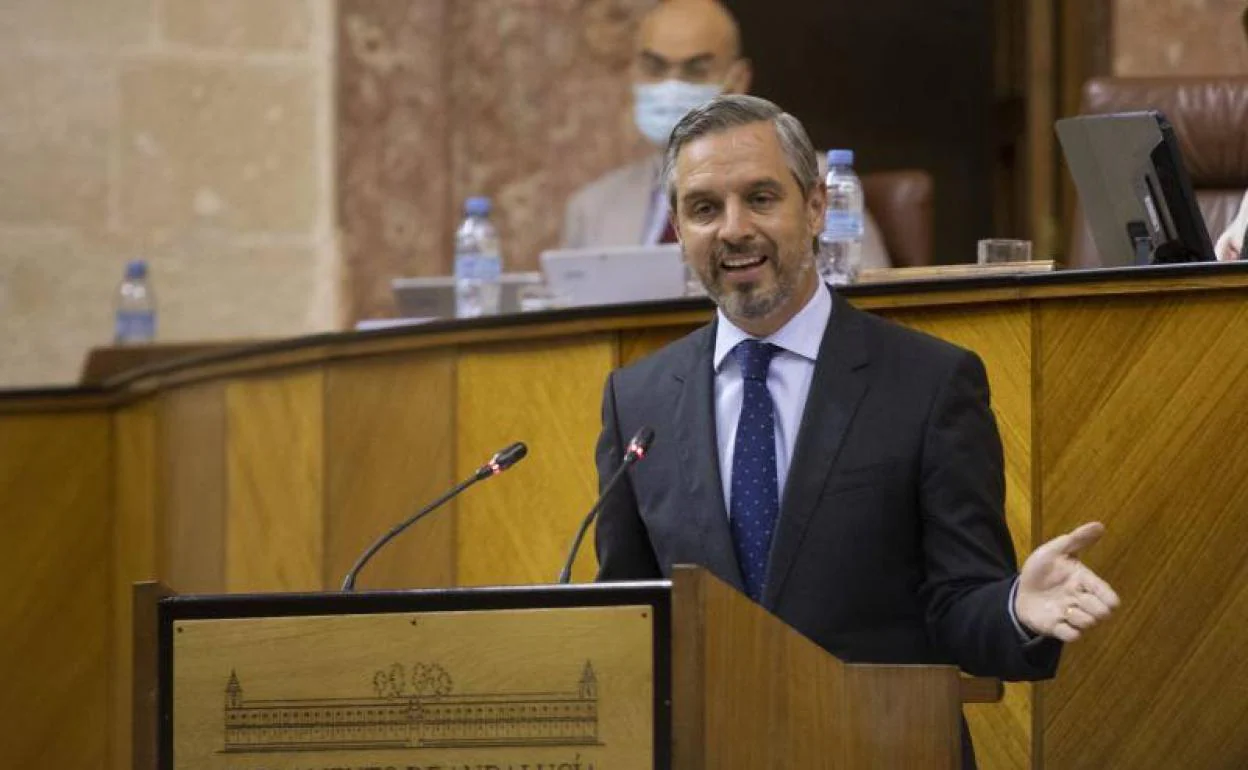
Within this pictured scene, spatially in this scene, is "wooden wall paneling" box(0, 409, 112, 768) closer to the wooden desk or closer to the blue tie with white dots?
the wooden desk

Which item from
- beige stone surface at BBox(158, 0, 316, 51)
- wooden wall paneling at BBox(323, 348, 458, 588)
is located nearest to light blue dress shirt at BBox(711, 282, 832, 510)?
wooden wall paneling at BBox(323, 348, 458, 588)

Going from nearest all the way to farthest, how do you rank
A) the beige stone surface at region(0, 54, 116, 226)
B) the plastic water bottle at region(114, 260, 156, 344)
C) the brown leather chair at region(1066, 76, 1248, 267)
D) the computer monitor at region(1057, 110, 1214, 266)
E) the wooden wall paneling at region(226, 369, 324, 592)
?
the computer monitor at region(1057, 110, 1214, 266) < the wooden wall paneling at region(226, 369, 324, 592) < the brown leather chair at region(1066, 76, 1248, 267) < the plastic water bottle at region(114, 260, 156, 344) < the beige stone surface at region(0, 54, 116, 226)

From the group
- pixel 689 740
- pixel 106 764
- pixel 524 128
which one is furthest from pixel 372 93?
pixel 689 740

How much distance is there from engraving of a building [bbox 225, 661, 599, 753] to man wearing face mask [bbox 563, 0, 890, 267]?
3.35 meters

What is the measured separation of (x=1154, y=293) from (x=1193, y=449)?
0.24 m

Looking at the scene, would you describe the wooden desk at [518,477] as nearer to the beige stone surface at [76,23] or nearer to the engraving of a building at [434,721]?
the engraving of a building at [434,721]

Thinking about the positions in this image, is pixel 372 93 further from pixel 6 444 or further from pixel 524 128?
pixel 6 444

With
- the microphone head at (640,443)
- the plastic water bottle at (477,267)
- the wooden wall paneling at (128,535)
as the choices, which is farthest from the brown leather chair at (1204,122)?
the microphone head at (640,443)

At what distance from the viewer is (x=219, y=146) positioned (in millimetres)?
7012

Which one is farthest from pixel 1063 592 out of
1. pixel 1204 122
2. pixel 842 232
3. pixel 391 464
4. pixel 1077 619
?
pixel 1204 122

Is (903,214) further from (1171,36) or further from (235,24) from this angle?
(235,24)

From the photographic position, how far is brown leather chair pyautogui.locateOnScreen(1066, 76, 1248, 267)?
5.24 m

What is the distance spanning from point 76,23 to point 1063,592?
5.00 m

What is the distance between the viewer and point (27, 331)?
7.04m
